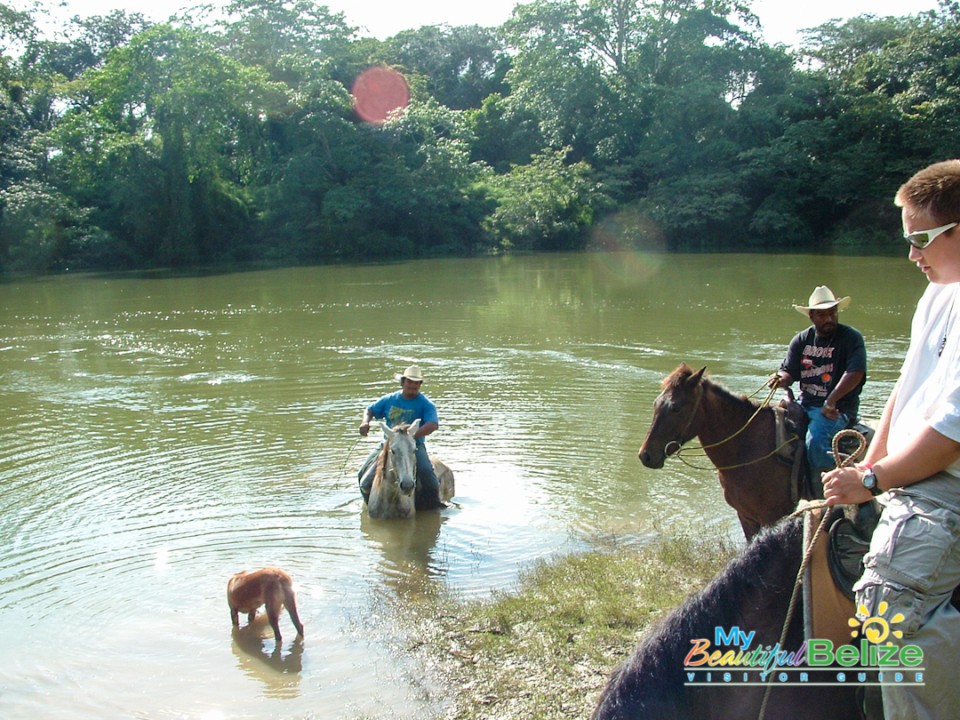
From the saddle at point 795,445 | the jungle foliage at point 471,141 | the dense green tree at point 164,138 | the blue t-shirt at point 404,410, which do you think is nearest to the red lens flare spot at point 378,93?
the jungle foliage at point 471,141

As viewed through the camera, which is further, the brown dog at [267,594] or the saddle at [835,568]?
the brown dog at [267,594]

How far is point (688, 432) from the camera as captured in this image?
7.80 metres

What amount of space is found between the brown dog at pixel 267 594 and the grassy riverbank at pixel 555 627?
3.32ft

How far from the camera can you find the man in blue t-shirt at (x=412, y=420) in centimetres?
1043

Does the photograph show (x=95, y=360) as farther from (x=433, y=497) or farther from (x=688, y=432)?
(x=688, y=432)

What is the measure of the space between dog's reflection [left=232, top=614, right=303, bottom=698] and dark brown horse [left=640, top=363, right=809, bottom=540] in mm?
3197

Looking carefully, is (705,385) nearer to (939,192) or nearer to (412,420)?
(412,420)

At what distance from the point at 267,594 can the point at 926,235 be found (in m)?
5.65

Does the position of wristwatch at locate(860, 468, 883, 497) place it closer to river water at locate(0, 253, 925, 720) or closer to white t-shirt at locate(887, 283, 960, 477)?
white t-shirt at locate(887, 283, 960, 477)

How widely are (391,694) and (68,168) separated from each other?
52011 mm

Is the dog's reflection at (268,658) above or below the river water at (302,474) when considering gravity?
below

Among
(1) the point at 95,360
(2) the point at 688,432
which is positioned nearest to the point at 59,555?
(2) the point at 688,432

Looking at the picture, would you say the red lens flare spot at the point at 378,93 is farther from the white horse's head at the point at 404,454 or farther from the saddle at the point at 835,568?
the saddle at the point at 835,568

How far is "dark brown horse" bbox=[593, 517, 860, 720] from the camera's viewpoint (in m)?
2.88
